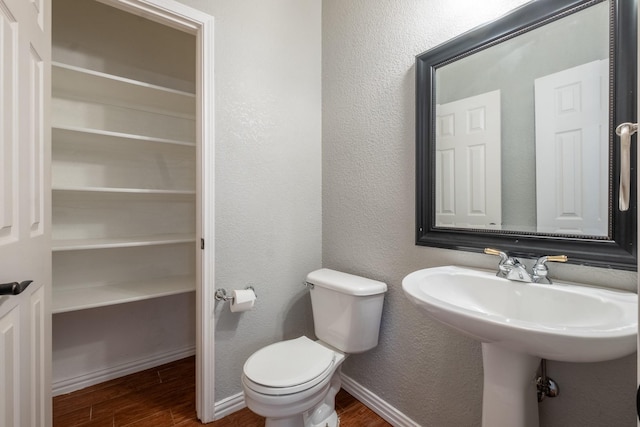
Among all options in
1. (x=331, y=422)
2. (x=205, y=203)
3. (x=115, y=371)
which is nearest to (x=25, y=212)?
(x=205, y=203)

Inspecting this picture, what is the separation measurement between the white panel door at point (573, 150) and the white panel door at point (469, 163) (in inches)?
5.7

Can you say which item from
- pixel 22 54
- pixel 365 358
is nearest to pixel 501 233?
pixel 365 358

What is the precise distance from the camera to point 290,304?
180 centimetres

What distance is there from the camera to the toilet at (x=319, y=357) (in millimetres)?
1140

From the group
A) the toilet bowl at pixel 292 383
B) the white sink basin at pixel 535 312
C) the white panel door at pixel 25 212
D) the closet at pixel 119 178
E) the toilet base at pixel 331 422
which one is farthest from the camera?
the closet at pixel 119 178

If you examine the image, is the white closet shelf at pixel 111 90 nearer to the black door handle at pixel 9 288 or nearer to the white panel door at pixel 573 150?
the black door handle at pixel 9 288

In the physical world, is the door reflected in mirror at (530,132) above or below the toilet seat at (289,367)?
above

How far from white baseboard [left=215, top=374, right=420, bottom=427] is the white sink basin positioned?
0.80 m

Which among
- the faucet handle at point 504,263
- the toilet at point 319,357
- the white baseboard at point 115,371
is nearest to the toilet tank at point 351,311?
the toilet at point 319,357

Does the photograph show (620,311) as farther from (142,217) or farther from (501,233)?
(142,217)

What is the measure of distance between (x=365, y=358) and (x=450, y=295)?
818mm

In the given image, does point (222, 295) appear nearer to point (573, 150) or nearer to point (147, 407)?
point (147, 407)

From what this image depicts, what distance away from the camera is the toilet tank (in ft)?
4.64

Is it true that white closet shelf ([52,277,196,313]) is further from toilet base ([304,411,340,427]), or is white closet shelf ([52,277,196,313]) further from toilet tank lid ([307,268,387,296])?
toilet base ([304,411,340,427])
